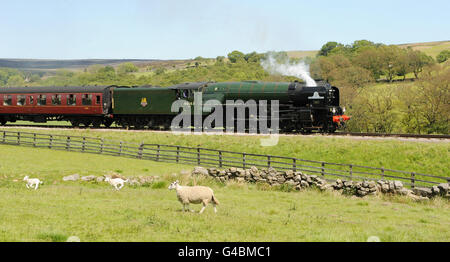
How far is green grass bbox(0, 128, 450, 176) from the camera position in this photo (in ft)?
93.3

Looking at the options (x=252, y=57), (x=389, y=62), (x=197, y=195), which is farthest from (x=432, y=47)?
(x=197, y=195)

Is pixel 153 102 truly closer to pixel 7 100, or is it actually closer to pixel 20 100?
pixel 20 100

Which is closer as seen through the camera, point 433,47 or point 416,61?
point 416,61

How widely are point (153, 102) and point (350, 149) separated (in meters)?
19.0

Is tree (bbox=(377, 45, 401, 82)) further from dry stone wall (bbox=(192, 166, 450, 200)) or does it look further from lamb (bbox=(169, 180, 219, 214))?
lamb (bbox=(169, 180, 219, 214))

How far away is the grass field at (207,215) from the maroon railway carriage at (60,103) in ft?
75.0

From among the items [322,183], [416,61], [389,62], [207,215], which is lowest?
[322,183]

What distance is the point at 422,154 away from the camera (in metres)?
28.9

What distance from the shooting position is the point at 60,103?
4634cm

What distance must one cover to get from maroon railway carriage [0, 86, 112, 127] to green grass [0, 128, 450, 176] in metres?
9.25

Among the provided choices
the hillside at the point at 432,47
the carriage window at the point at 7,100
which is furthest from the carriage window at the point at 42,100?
the hillside at the point at 432,47

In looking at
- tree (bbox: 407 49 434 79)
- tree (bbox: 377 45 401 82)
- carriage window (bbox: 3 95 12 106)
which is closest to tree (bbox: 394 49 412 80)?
tree (bbox: 377 45 401 82)
